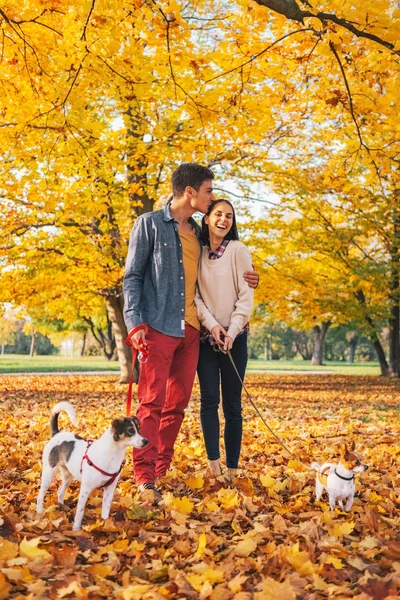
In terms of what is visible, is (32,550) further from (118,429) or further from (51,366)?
(51,366)

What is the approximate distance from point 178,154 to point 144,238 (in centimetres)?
786

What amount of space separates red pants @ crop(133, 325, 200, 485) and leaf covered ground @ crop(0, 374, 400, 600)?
31 cm

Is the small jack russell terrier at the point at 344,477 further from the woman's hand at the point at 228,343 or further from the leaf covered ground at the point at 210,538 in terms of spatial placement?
the woman's hand at the point at 228,343

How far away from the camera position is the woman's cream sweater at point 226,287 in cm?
432

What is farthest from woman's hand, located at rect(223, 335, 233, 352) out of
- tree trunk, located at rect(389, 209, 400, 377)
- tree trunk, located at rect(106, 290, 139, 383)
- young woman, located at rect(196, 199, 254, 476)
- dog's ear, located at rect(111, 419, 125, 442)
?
tree trunk, located at rect(389, 209, 400, 377)

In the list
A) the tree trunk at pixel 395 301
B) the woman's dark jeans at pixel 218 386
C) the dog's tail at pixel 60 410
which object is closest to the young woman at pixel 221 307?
the woman's dark jeans at pixel 218 386

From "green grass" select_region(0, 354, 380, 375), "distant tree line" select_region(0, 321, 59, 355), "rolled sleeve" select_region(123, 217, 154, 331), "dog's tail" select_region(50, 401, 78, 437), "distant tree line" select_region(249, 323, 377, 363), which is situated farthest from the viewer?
"distant tree line" select_region(0, 321, 59, 355)

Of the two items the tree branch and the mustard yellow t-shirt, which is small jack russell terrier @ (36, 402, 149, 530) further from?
the tree branch

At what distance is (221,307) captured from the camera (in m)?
4.36

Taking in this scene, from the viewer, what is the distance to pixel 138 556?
3.00 meters

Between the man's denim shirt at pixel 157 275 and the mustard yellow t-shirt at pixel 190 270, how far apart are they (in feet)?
0.38

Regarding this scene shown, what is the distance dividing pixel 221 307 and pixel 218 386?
0.59 meters

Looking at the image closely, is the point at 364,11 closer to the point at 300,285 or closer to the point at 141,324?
the point at 141,324

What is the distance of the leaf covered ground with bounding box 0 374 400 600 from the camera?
2.64m
